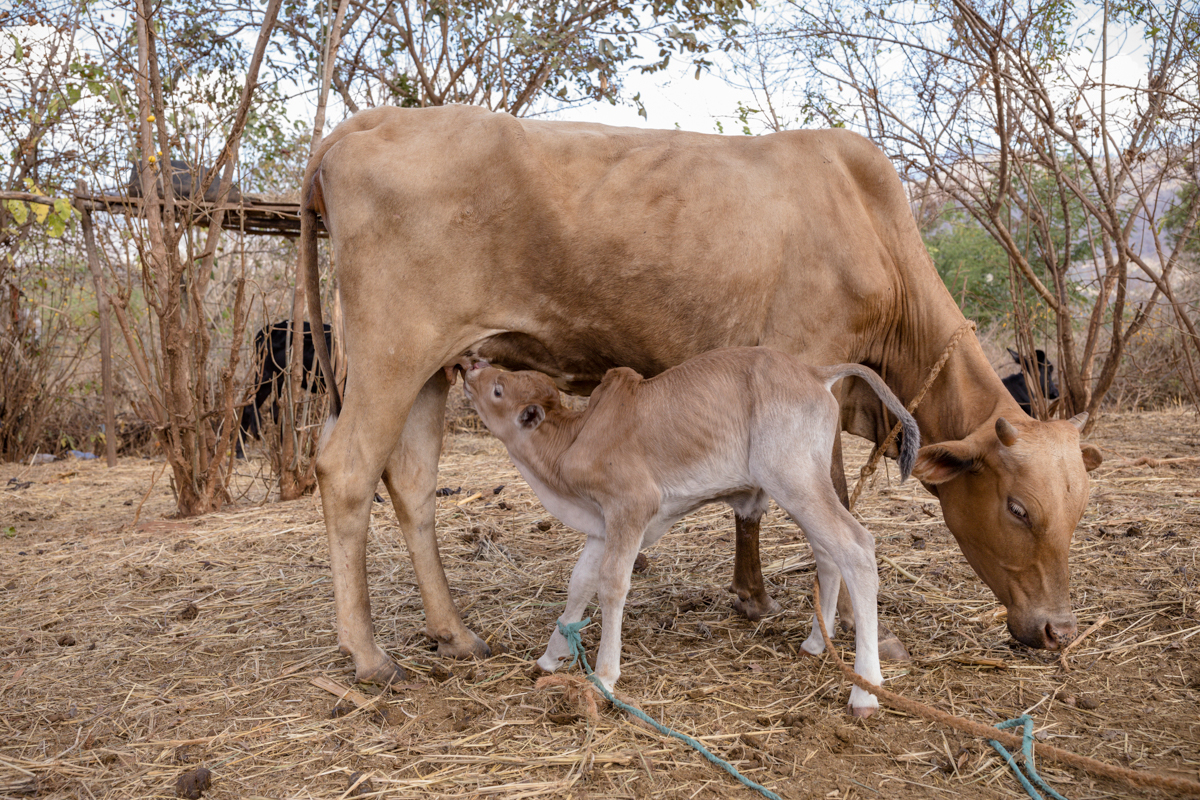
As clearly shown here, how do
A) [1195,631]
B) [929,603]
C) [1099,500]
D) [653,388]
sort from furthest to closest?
[1099,500], [929,603], [1195,631], [653,388]

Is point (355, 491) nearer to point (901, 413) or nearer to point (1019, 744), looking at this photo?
point (901, 413)

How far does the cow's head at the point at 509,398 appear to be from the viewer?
3508mm

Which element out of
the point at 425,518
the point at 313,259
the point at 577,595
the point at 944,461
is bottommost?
the point at 577,595

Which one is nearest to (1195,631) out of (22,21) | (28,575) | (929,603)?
(929,603)

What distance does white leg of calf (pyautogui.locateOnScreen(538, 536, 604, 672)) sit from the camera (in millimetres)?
3277

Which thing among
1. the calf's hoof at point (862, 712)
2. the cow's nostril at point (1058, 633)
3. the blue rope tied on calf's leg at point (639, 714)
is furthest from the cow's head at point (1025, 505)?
the blue rope tied on calf's leg at point (639, 714)

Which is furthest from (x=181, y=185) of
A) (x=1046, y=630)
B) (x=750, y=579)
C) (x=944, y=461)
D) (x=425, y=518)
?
(x=1046, y=630)

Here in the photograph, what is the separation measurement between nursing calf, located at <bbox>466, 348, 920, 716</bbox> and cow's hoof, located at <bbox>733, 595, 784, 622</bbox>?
0.50 m

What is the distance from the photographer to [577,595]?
330cm

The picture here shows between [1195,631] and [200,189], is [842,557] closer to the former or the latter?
[1195,631]

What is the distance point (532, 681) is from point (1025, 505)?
1.99m

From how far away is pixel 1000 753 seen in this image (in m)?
2.68

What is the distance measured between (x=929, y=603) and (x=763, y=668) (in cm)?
117

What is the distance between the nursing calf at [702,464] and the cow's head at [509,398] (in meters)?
0.06
